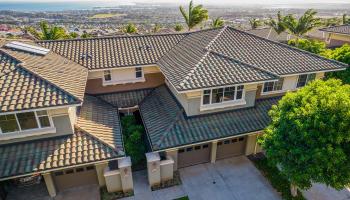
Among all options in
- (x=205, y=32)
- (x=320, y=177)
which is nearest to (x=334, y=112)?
(x=320, y=177)

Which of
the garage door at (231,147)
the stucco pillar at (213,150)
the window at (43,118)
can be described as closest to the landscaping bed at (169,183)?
the stucco pillar at (213,150)

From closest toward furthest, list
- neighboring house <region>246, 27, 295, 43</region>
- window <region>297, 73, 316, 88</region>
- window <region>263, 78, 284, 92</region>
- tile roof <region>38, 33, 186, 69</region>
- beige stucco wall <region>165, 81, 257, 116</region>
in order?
beige stucco wall <region>165, 81, 257, 116</region> → window <region>263, 78, 284, 92</region> → window <region>297, 73, 316, 88</region> → tile roof <region>38, 33, 186, 69</region> → neighboring house <region>246, 27, 295, 43</region>

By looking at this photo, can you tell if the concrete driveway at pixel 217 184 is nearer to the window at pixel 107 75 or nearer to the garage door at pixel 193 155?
the garage door at pixel 193 155

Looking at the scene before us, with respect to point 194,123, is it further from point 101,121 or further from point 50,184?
point 50,184

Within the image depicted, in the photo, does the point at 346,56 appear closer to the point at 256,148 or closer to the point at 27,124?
the point at 256,148

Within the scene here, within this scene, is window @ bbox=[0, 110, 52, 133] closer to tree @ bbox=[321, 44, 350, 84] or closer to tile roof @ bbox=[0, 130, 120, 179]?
tile roof @ bbox=[0, 130, 120, 179]

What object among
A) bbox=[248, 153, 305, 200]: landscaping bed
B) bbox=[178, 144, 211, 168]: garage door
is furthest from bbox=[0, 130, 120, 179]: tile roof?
bbox=[248, 153, 305, 200]: landscaping bed
